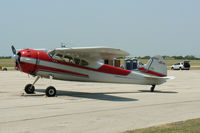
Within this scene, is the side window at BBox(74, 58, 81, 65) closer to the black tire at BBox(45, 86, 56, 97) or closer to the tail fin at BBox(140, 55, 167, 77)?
the black tire at BBox(45, 86, 56, 97)

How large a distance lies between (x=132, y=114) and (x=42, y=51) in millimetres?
7089

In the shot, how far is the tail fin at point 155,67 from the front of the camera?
58.3 feet

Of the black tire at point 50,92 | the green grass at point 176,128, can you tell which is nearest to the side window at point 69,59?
the black tire at point 50,92

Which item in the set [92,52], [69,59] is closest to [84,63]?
[69,59]

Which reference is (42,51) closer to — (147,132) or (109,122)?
(109,122)

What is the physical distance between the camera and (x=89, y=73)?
15625mm

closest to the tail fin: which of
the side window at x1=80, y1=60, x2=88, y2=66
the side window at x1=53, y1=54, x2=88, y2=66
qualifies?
the side window at x1=80, y1=60, x2=88, y2=66

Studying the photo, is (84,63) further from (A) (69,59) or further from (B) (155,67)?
(B) (155,67)

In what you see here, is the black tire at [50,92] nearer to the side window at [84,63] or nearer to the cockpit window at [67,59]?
the cockpit window at [67,59]

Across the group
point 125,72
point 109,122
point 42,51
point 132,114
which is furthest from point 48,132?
point 125,72

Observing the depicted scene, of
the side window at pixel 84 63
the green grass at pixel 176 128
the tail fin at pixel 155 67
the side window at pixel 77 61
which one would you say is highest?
the side window at pixel 77 61

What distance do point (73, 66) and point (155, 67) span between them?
18.5ft

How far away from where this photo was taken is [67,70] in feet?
49.6

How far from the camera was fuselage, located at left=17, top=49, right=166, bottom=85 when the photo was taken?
14250mm
